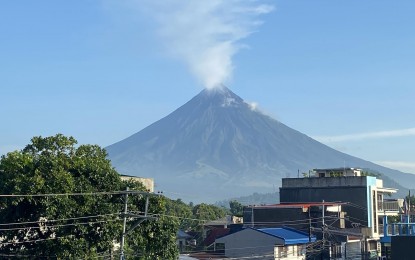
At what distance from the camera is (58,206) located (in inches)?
1387

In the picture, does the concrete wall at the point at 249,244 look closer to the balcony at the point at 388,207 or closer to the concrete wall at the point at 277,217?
the concrete wall at the point at 277,217

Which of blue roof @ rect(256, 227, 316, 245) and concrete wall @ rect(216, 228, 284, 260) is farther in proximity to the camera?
blue roof @ rect(256, 227, 316, 245)

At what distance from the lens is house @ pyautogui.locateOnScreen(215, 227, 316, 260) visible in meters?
53.7

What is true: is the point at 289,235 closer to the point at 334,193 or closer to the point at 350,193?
the point at 350,193

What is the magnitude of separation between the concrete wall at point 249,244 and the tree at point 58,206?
17006 millimetres

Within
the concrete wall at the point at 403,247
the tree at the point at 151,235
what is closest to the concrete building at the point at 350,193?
the tree at the point at 151,235

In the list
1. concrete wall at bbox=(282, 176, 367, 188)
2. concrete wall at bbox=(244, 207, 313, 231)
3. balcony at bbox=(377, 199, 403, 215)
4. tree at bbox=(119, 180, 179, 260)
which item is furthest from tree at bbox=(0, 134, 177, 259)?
balcony at bbox=(377, 199, 403, 215)

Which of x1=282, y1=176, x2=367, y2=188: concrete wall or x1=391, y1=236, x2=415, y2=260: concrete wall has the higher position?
x1=282, y1=176, x2=367, y2=188: concrete wall

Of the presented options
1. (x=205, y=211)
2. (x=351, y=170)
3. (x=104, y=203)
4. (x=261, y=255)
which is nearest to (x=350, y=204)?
(x=351, y=170)

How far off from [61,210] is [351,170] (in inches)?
2082

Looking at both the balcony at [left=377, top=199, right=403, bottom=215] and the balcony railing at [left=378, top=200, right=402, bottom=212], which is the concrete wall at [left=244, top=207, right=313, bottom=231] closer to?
the balcony at [left=377, top=199, right=403, bottom=215]

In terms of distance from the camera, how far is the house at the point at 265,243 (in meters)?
53.7

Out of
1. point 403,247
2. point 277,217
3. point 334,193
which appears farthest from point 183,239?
point 403,247

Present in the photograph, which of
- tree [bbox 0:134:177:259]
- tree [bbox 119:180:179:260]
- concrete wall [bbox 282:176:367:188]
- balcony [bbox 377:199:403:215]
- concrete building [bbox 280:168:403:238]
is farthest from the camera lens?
balcony [bbox 377:199:403:215]
